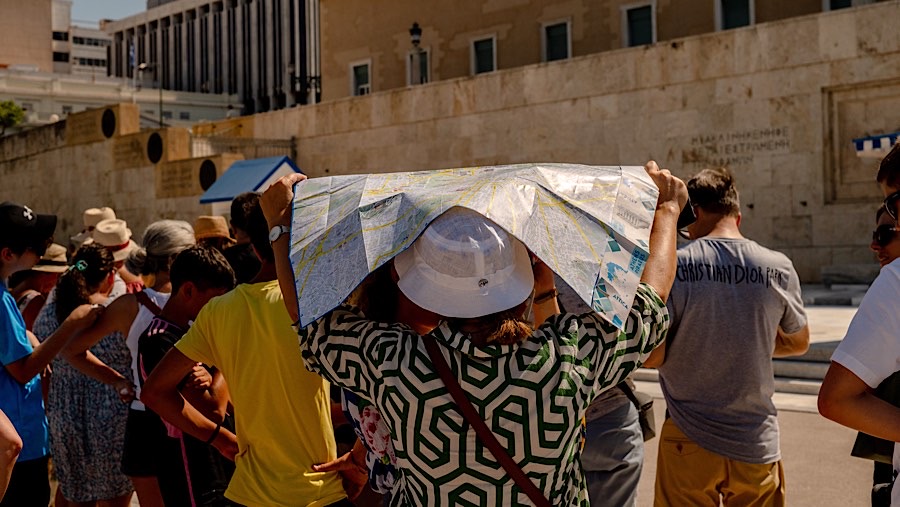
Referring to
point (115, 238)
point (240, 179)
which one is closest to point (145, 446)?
point (115, 238)

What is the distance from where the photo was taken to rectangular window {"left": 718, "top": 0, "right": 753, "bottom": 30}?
84.3 ft

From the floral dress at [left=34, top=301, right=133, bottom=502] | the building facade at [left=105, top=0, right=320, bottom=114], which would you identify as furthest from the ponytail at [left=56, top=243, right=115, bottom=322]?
the building facade at [left=105, top=0, right=320, bottom=114]

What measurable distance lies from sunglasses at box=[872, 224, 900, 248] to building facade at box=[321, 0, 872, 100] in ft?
74.8

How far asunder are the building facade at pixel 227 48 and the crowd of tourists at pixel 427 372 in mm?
79431

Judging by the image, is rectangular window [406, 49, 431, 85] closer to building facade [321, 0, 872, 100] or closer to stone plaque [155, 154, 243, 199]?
building facade [321, 0, 872, 100]

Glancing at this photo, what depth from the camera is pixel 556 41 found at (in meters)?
29.0

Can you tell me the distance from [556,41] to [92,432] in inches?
1012

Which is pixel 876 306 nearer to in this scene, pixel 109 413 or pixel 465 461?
pixel 465 461

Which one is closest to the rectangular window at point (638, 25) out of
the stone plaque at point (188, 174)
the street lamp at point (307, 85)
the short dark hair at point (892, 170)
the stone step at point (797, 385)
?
the stone plaque at point (188, 174)

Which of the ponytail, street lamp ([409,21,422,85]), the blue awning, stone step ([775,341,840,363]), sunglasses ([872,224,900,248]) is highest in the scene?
street lamp ([409,21,422,85])

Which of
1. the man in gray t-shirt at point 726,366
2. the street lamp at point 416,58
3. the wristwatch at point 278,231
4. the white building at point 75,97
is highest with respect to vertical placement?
the white building at point 75,97

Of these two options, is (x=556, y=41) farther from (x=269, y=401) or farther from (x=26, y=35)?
(x=26, y=35)

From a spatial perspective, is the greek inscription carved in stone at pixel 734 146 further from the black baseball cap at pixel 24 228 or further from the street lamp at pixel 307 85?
the street lamp at pixel 307 85

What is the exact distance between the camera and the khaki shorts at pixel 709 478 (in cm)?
368
